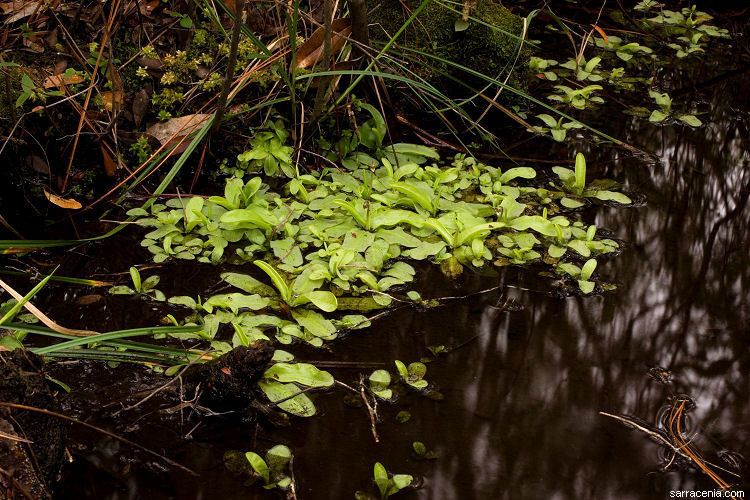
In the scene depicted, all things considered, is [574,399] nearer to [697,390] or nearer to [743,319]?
[697,390]

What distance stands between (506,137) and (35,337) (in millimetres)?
2319

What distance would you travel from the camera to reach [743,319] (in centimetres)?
216

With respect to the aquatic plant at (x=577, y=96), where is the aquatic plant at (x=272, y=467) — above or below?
below

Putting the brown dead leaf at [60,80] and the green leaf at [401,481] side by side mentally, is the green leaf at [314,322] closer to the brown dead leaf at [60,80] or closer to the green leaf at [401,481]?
the green leaf at [401,481]

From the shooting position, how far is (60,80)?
2736mm

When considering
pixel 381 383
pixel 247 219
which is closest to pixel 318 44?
pixel 247 219

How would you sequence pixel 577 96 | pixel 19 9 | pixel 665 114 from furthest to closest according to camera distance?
pixel 577 96
pixel 665 114
pixel 19 9

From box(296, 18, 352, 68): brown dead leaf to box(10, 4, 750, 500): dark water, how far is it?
1.14 m

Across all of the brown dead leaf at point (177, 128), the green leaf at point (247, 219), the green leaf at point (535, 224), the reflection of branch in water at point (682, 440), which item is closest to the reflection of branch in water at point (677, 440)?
the reflection of branch in water at point (682, 440)

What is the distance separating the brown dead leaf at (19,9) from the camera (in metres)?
2.91

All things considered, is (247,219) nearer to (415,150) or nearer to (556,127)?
(415,150)

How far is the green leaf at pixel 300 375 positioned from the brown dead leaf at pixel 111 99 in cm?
151

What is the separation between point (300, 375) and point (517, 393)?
2.11 ft

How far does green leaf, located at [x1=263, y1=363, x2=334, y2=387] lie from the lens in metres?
1.84
